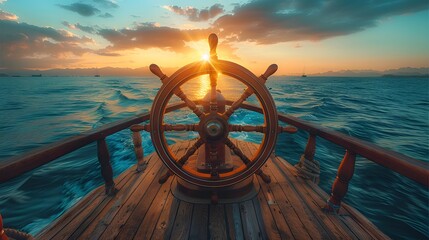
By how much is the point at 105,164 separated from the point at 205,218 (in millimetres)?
1036

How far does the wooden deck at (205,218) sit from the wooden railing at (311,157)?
7.2 inches

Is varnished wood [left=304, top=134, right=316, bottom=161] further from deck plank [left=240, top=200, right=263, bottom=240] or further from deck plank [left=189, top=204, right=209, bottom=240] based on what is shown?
deck plank [left=189, top=204, right=209, bottom=240]

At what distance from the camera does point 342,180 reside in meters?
1.58

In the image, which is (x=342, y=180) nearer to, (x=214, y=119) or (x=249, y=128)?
(x=249, y=128)

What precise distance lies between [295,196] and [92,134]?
6.05ft

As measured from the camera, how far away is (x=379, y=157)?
1.14m

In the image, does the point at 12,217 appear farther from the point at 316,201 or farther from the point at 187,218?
the point at 316,201

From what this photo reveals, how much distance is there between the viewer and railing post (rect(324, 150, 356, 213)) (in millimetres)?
1499

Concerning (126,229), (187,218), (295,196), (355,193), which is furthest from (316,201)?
(355,193)

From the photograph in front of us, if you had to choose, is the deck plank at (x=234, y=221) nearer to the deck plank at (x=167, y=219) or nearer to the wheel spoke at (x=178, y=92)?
the deck plank at (x=167, y=219)

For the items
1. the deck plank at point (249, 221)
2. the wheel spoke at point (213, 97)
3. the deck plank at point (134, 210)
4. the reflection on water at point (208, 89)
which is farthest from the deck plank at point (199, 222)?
the reflection on water at point (208, 89)

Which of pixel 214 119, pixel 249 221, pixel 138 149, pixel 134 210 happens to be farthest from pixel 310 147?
pixel 138 149

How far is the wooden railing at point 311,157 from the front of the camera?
935 millimetres

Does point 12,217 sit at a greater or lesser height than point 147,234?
lesser
